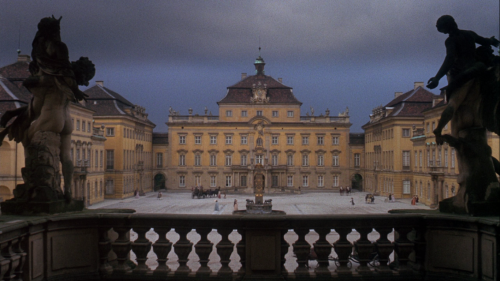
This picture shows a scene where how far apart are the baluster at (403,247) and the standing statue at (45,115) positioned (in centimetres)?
374

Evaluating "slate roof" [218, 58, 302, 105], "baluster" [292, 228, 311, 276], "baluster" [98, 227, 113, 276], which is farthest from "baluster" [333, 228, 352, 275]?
"slate roof" [218, 58, 302, 105]

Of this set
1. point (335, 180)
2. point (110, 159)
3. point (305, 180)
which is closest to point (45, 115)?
point (110, 159)

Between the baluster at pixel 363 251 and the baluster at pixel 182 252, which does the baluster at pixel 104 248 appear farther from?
the baluster at pixel 363 251

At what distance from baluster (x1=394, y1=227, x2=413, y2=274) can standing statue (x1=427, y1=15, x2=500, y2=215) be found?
0.55m

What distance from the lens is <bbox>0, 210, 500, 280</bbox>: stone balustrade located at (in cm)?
505

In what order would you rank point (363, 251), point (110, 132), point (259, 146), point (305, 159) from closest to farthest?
point (363, 251) → point (110, 132) → point (259, 146) → point (305, 159)

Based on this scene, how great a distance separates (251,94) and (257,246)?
221 ft

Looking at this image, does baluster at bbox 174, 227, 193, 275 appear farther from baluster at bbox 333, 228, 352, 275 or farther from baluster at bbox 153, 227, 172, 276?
baluster at bbox 333, 228, 352, 275

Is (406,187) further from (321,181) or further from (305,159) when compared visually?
(305,159)

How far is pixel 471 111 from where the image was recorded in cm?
525

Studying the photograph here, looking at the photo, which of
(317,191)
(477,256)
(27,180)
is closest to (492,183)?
(477,256)

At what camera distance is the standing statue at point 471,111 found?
513 centimetres

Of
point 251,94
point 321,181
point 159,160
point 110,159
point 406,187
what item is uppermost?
point 251,94

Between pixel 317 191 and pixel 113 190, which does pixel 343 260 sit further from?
pixel 317 191
